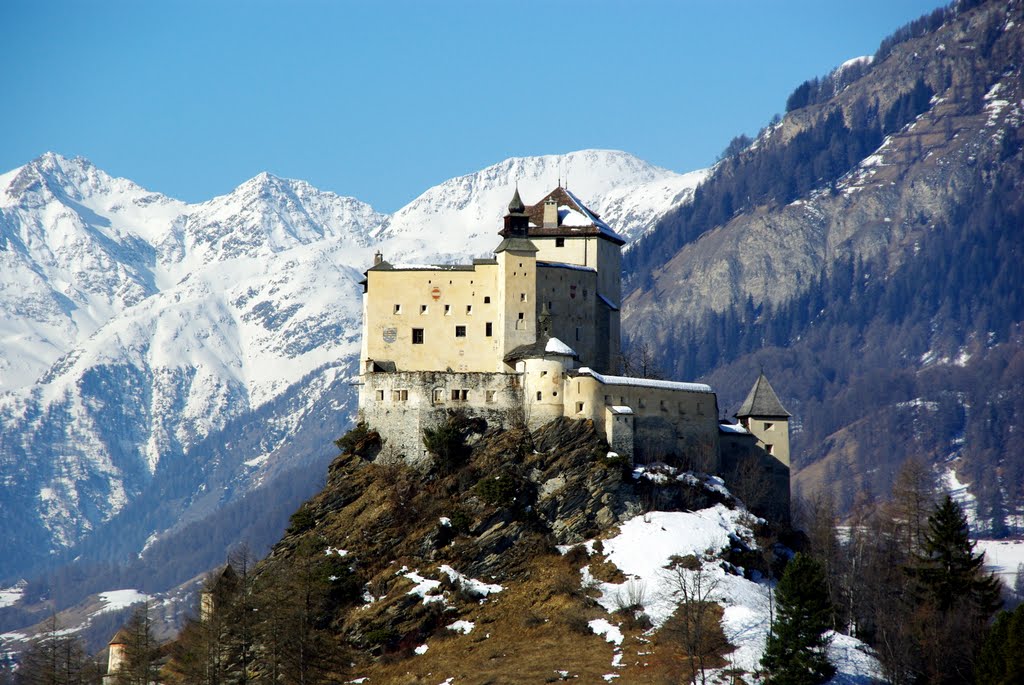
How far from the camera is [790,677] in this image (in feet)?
321

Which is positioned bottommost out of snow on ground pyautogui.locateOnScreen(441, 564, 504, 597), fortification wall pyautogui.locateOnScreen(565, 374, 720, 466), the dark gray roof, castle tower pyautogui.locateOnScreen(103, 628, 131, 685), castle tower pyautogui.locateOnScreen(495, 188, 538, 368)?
castle tower pyautogui.locateOnScreen(103, 628, 131, 685)

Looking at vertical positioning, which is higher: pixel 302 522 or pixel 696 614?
pixel 302 522

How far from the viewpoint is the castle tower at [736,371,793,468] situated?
132125 mm

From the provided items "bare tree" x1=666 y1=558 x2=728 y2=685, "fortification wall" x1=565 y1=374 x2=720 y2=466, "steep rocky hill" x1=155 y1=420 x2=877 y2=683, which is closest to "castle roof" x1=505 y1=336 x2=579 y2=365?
"fortification wall" x1=565 y1=374 x2=720 y2=466

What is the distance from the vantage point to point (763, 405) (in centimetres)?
13300

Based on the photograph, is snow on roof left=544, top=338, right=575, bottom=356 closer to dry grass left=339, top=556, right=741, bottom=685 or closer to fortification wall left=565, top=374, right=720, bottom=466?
fortification wall left=565, top=374, right=720, bottom=466

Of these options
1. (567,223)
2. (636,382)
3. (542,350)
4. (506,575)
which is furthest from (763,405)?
(506,575)

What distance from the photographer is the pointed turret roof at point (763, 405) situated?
13250cm

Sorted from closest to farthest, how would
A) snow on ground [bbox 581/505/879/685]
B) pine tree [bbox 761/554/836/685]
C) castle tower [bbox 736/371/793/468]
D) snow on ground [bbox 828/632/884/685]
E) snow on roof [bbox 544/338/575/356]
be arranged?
pine tree [bbox 761/554/836/685], snow on ground [bbox 828/632/884/685], snow on ground [bbox 581/505/879/685], snow on roof [bbox 544/338/575/356], castle tower [bbox 736/371/793/468]

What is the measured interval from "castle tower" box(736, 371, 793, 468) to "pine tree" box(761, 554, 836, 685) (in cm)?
3155

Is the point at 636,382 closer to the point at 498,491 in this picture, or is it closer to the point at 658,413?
the point at 658,413

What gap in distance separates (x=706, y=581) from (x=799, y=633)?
12.4 metres

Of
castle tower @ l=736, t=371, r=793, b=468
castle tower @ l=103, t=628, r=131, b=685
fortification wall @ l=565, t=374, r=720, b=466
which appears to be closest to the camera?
castle tower @ l=103, t=628, r=131, b=685

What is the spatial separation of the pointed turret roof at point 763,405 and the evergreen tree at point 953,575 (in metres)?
21.1
